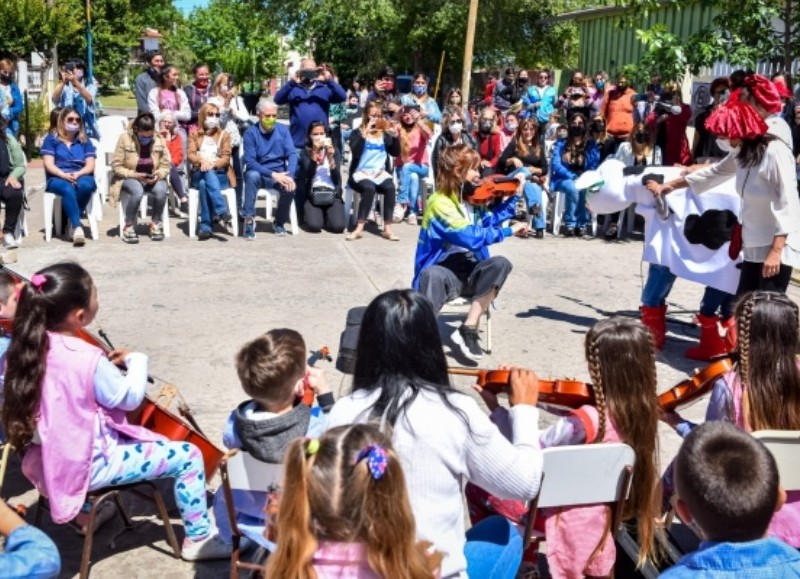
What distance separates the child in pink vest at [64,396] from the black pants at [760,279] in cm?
368

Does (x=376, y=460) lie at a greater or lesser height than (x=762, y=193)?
lesser

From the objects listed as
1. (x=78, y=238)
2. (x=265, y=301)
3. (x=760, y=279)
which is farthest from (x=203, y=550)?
(x=78, y=238)

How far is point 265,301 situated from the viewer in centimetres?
803

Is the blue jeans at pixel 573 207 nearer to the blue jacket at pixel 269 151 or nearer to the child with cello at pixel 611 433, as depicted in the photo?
the blue jacket at pixel 269 151

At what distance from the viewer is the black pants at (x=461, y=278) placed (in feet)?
21.0

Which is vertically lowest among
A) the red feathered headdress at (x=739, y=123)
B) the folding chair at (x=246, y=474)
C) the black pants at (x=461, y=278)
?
the folding chair at (x=246, y=474)

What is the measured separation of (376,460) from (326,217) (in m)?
9.11

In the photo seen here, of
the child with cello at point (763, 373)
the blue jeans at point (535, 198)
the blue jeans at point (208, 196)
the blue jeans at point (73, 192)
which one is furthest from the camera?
the blue jeans at point (535, 198)

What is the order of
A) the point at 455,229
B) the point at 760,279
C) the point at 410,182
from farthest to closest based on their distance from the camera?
the point at 410,182 → the point at 455,229 → the point at 760,279

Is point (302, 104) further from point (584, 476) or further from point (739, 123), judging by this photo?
point (584, 476)

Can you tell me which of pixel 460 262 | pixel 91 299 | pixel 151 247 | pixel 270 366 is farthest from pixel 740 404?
pixel 151 247

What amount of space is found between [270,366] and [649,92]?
41.5 ft

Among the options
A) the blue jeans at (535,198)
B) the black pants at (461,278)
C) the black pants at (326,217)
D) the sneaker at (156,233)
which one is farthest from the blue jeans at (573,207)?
the black pants at (461,278)

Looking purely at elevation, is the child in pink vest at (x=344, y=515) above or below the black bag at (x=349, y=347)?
above
